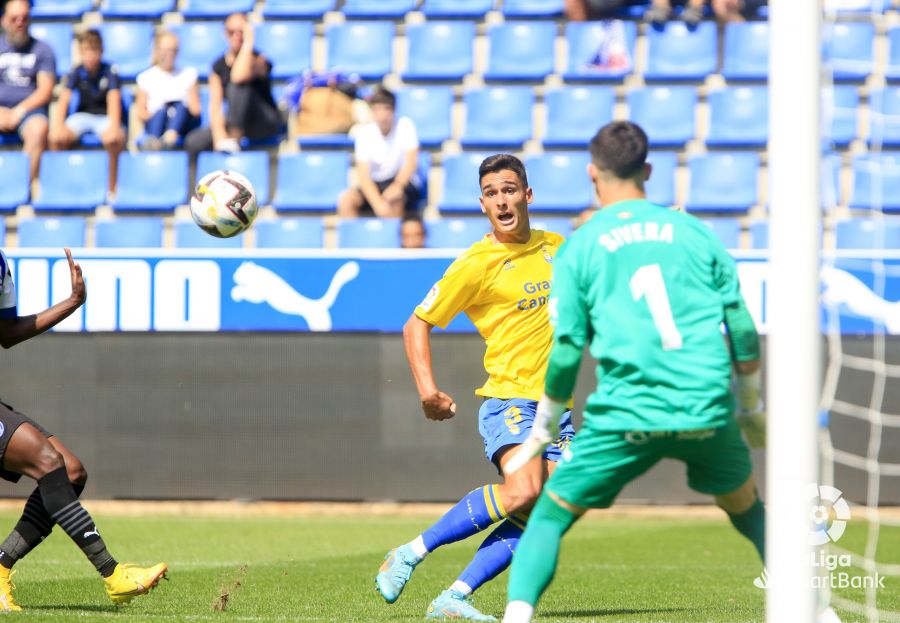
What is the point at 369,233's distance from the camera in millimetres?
13094

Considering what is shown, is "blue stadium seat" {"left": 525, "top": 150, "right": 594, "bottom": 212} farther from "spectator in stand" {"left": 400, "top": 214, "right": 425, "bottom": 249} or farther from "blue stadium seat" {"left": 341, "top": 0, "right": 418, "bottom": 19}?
"blue stadium seat" {"left": 341, "top": 0, "right": 418, "bottom": 19}

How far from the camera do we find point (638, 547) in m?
9.79

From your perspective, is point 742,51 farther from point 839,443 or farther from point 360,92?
point 839,443

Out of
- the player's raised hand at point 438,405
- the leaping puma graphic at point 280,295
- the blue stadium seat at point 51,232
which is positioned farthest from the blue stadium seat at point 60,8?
the player's raised hand at point 438,405

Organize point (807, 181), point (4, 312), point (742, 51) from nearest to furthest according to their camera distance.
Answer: point (807, 181), point (4, 312), point (742, 51)

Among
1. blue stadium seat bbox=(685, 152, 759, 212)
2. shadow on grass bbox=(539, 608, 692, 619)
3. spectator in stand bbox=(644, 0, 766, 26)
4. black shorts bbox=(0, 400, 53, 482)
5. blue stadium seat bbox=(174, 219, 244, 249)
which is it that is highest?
spectator in stand bbox=(644, 0, 766, 26)

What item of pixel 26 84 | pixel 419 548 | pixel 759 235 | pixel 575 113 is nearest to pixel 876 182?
pixel 759 235

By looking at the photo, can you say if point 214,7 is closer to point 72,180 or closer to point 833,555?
point 72,180

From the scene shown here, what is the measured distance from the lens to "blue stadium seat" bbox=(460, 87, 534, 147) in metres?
14.2

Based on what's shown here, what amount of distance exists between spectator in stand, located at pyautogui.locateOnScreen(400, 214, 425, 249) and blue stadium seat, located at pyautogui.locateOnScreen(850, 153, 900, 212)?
Result: 451cm

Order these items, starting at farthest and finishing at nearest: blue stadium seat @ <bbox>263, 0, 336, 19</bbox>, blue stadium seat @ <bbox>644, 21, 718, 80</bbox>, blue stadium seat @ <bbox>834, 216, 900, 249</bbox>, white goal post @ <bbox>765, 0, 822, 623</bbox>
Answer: blue stadium seat @ <bbox>263, 0, 336, 19</bbox> → blue stadium seat @ <bbox>644, 21, 718, 80</bbox> → blue stadium seat @ <bbox>834, 216, 900, 249</bbox> → white goal post @ <bbox>765, 0, 822, 623</bbox>

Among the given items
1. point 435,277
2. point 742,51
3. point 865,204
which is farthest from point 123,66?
point 865,204

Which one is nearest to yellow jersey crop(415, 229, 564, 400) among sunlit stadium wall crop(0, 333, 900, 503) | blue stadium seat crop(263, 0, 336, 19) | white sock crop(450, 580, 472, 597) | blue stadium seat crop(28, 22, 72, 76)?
white sock crop(450, 580, 472, 597)

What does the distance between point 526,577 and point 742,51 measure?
36.5ft
